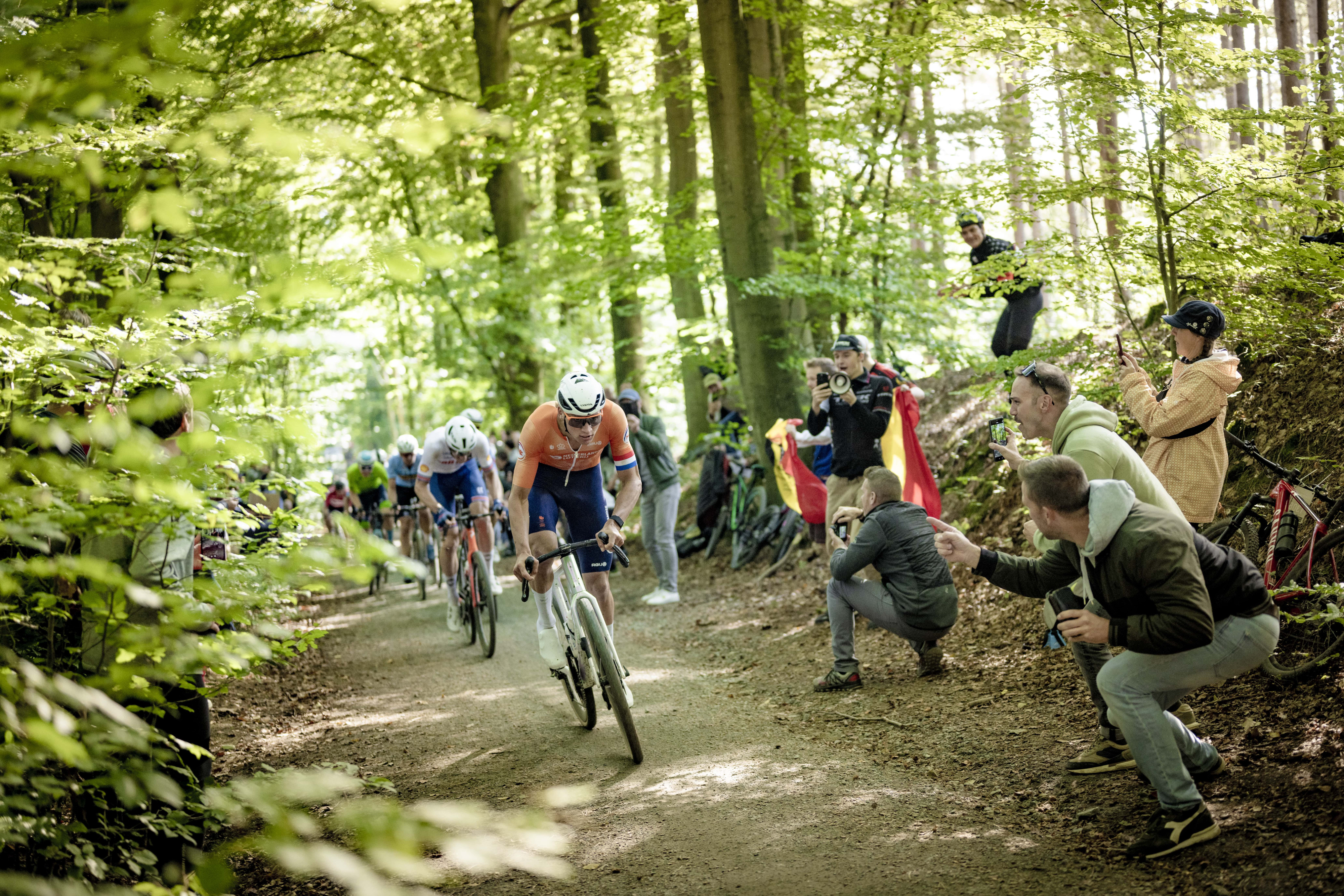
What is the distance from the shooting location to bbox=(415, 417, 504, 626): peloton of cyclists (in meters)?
9.97

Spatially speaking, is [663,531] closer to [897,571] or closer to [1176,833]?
[897,571]

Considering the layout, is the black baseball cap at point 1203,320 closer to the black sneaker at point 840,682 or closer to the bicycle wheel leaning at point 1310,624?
the bicycle wheel leaning at point 1310,624

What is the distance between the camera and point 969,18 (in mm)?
7012

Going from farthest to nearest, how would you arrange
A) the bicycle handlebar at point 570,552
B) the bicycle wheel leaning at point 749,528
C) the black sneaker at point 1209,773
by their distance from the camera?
the bicycle wheel leaning at point 749,528 → the bicycle handlebar at point 570,552 → the black sneaker at point 1209,773

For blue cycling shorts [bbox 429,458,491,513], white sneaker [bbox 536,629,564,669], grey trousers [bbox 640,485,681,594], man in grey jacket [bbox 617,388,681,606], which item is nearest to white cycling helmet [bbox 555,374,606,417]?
white sneaker [bbox 536,629,564,669]

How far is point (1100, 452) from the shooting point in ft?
15.6

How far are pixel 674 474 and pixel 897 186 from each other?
4.43 m

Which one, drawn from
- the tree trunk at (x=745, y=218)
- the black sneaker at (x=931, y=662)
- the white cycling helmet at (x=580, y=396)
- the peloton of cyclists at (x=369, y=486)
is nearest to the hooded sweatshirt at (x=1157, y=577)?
the black sneaker at (x=931, y=662)

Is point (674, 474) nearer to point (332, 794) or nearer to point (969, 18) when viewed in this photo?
point (969, 18)

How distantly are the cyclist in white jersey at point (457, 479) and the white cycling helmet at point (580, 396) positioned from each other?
3.64 m

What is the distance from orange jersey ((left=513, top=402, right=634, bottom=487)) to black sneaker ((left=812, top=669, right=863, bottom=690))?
2.23m

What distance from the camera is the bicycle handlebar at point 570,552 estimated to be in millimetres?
6219

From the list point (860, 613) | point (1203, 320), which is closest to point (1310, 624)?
point (1203, 320)

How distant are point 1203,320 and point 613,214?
36.6 feet
